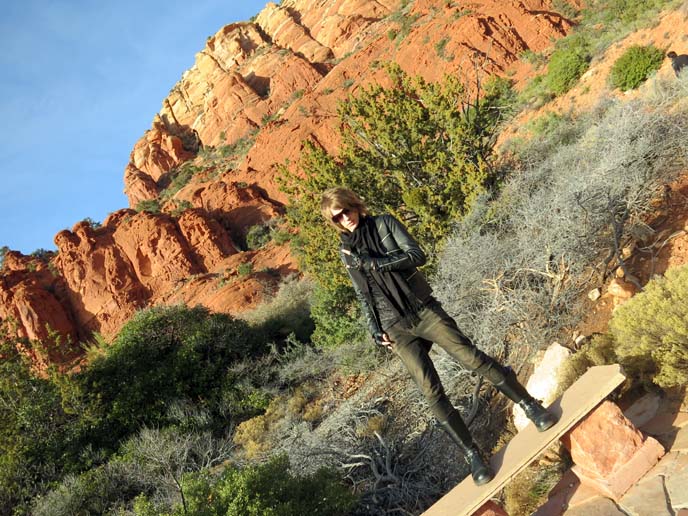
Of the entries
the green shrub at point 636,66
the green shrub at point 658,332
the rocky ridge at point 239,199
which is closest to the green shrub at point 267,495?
the green shrub at point 658,332

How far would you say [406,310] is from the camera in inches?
109

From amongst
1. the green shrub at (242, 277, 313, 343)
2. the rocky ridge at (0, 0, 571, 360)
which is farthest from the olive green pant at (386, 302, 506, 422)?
the rocky ridge at (0, 0, 571, 360)

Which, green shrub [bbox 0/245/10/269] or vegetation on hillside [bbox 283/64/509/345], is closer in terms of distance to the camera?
vegetation on hillside [bbox 283/64/509/345]

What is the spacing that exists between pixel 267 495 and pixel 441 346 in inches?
71.7

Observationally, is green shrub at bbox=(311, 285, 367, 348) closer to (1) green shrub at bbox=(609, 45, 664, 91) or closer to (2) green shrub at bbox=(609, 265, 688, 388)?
(2) green shrub at bbox=(609, 265, 688, 388)

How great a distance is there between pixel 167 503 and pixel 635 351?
5065 millimetres

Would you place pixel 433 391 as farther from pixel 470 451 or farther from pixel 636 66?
pixel 636 66

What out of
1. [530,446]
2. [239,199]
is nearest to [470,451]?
[530,446]

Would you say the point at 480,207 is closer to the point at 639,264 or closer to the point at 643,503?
the point at 639,264

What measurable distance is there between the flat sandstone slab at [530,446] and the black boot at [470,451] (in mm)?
43

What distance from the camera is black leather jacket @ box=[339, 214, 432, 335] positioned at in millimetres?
2699

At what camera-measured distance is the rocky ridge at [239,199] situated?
27.9 m

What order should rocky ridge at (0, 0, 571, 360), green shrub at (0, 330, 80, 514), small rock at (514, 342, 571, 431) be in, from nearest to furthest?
1. small rock at (514, 342, 571, 431)
2. green shrub at (0, 330, 80, 514)
3. rocky ridge at (0, 0, 571, 360)

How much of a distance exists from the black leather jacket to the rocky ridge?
735 inches
